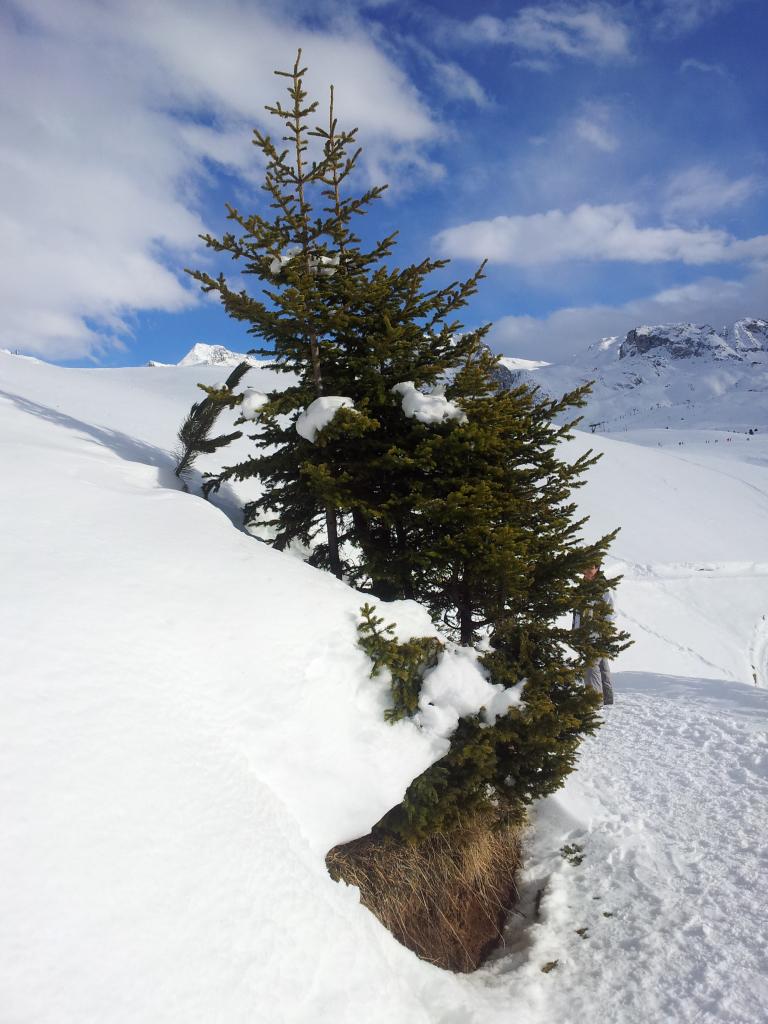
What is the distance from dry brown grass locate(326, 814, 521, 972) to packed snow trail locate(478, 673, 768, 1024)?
25 cm

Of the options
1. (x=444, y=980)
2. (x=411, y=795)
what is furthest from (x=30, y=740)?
(x=444, y=980)

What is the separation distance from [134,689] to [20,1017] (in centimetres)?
138

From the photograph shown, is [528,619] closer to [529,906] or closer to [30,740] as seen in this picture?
[529,906]

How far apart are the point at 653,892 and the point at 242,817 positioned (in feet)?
10.0

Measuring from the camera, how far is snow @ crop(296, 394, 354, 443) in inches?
200

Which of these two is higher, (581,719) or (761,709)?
(581,719)

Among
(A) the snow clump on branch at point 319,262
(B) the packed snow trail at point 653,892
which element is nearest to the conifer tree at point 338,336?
(A) the snow clump on branch at point 319,262

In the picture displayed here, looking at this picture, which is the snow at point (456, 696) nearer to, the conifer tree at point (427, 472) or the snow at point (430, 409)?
the conifer tree at point (427, 472)

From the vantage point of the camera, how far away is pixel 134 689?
307cm

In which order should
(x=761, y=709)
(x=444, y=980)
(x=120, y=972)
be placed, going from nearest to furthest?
1. (x=120, y=972)
2. (x=444, y=980)
3. (x=761, y=709)

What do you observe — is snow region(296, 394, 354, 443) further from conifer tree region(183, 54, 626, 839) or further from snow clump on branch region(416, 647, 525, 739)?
snow clump on branch region(416, 647, 525, 739)

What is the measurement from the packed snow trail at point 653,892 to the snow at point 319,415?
4.24m

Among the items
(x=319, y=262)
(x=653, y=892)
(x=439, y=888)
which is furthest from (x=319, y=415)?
(x=653, y=892)

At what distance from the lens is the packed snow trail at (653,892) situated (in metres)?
3.18
